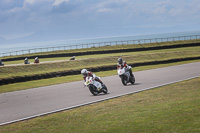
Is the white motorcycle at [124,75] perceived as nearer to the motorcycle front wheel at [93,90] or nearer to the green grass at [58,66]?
the motorcycle front wheel at [93,90]

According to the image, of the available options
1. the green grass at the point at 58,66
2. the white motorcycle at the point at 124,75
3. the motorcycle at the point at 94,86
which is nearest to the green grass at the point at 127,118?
the motorcycle at the point at 94,86

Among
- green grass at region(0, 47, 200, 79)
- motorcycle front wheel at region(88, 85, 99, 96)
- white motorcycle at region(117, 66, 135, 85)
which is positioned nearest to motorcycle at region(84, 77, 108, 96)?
motorcycle front wheel at region(88, 85, 99, 96)

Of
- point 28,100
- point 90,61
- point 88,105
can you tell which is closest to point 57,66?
point 90,61

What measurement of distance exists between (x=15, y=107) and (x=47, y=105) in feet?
4.31

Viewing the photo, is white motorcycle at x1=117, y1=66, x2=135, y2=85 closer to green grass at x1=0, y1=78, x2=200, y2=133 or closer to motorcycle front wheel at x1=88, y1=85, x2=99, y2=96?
motorcycle front wheel at x1=88, y1=85, x2=99, y2=96

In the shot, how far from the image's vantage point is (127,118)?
31.2 feet

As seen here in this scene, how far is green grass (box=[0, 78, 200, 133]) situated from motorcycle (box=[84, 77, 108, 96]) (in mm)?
2958

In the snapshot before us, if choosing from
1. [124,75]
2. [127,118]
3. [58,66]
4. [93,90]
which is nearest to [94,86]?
[93,90]

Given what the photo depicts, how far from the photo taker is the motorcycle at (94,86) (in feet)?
51.1

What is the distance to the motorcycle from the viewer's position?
15.6 m

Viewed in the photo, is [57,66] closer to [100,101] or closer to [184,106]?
[100,101]

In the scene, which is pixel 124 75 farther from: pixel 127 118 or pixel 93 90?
pixel 127 118

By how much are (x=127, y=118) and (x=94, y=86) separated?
639 cm

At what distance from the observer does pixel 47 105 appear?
13305 mm
